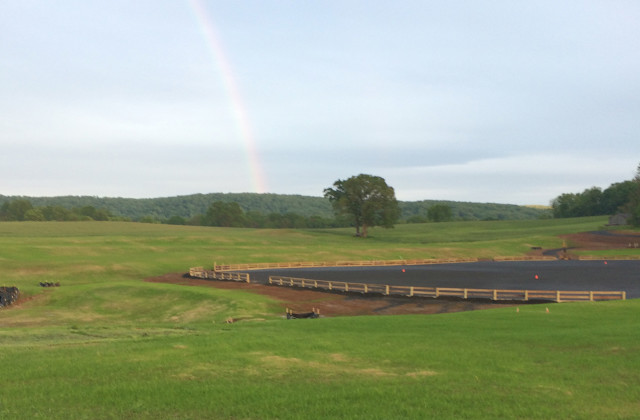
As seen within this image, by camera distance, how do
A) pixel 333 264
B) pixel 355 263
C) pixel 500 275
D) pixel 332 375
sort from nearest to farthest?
1. pixel 332 375
2. pixel 500 275
3. pixel 333 264
4. pixel 355 263

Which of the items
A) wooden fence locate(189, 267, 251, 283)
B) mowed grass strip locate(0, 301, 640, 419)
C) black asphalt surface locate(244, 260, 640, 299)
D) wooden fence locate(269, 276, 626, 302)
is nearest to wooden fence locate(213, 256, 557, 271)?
black asphalt surface locate(244, 260, 640, 299)

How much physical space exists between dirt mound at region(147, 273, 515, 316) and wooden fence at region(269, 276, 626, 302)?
1.42m

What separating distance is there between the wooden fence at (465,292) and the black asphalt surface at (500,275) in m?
5.91

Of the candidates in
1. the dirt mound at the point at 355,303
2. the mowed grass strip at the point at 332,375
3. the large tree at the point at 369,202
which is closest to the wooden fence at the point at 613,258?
the large tree at the point at 369,202

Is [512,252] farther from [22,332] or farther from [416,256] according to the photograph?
[22,332]

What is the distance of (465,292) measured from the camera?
45.5m

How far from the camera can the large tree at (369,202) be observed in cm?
13538

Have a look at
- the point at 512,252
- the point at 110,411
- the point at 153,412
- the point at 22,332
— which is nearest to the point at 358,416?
the point at 153,412

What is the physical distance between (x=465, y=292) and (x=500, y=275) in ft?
86.4

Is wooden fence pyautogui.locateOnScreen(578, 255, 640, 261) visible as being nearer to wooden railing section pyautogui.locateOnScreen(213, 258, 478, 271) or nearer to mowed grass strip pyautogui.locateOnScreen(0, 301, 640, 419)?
wooden railing section pyautogui.locateOnScreen(213, 258, 478, 271)

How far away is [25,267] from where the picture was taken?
2596 inches

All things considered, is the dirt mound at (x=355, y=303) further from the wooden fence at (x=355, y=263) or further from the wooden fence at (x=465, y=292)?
the wooden fence at (x=355, y=263)

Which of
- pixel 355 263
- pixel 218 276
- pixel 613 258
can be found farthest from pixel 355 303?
pixel 613 258

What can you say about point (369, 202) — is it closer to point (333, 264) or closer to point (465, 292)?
point (333, 264)
